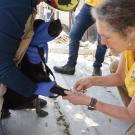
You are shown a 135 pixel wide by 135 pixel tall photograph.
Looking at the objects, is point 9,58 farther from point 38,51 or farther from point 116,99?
point 116,99

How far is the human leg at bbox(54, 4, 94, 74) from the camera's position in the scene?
3785 mm

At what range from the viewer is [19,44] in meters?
2.21

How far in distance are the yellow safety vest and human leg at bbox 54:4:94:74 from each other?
1563 millimetres

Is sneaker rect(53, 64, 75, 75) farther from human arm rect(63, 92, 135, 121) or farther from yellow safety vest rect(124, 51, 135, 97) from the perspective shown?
human arm rect(63, 92, 135, 121)

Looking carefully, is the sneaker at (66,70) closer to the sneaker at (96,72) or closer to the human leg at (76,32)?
the human leg at (76,32)

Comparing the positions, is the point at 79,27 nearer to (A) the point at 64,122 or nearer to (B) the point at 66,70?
(B) the point at 66,70

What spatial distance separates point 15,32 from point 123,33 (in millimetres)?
633

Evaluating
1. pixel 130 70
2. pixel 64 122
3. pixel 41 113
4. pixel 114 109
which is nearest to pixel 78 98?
pixel 114 109

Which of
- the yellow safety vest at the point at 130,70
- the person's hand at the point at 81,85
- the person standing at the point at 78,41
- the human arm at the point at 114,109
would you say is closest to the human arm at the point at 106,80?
the person's hand at the point at 81,85

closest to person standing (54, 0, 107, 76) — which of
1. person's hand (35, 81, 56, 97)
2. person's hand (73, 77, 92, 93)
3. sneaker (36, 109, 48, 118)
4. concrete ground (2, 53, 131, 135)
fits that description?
concrete ground (2, 53, 131, 135)

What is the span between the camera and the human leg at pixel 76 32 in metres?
3.79

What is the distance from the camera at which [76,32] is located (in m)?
3.91

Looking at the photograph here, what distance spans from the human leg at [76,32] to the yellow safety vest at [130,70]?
1.56 meters

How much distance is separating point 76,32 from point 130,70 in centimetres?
177
